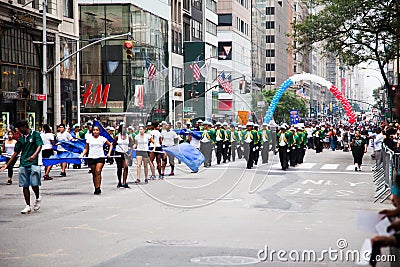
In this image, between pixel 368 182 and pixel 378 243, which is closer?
pixel 378 243

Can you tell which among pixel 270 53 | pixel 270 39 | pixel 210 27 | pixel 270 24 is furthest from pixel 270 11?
pixel 210 27

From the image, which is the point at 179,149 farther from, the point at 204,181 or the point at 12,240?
the point at 12,240

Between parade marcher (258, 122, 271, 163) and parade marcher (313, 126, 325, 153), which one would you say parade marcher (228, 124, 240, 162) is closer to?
parade marcher (258, 122, 271, 163)

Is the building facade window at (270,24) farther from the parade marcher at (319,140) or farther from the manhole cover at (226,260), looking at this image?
the manhole cover at (226,260)

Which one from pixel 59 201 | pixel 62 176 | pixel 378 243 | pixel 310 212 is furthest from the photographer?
pixel 62 176

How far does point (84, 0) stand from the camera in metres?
60.1

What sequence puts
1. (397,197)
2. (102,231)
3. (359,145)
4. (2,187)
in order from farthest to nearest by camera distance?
(359,145)
(2,187)
(102,231)
(397,197)

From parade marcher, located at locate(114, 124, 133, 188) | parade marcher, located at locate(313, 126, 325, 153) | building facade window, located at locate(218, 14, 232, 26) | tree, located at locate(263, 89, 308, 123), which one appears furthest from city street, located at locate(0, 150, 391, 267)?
building facade window, located at locate(218, 14, 232, 26)

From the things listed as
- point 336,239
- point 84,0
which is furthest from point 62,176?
point 84,0

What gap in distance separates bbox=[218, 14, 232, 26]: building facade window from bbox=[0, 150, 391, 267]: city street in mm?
80682

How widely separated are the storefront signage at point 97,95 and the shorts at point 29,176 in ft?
145

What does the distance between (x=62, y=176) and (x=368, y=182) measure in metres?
10.3

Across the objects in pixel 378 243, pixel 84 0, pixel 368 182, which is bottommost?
pixel 368 182

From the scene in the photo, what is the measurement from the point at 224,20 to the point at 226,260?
308ft
